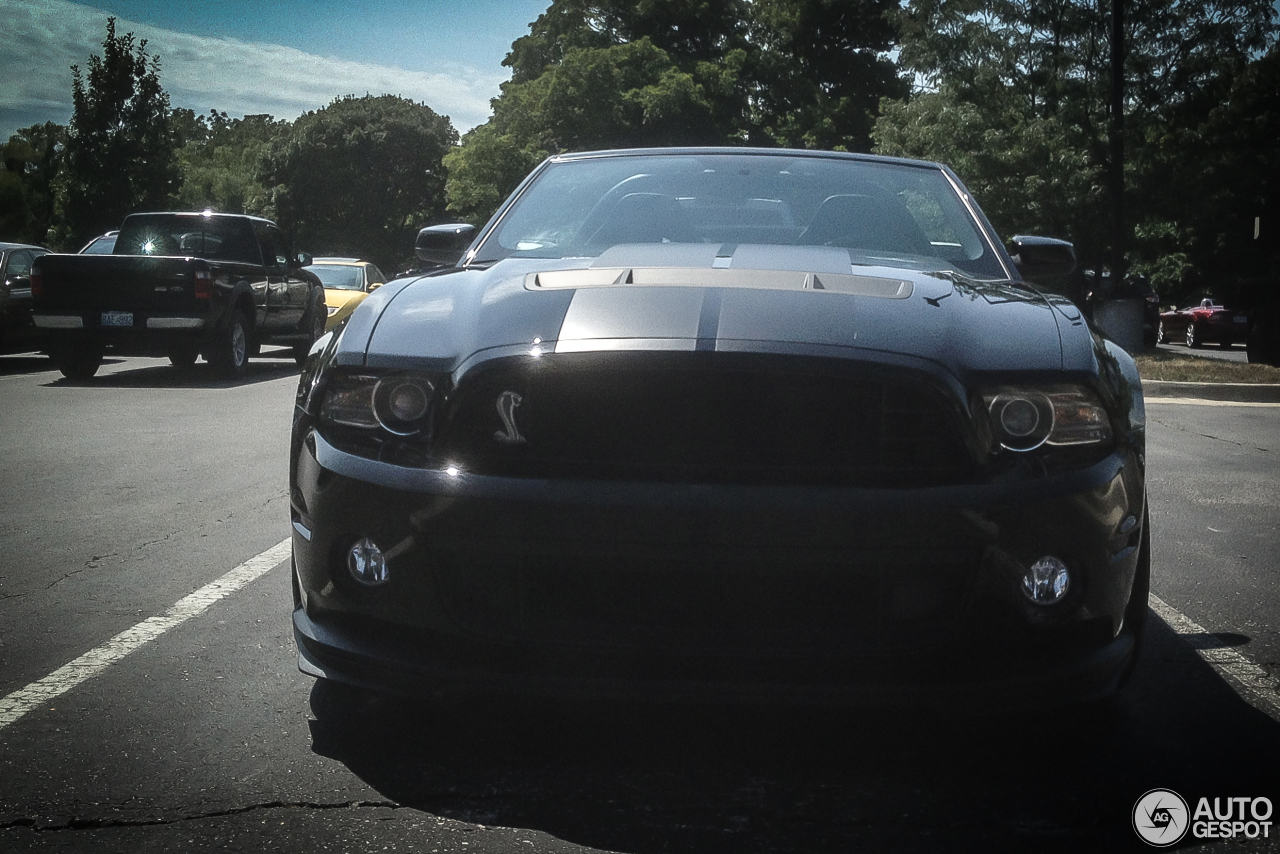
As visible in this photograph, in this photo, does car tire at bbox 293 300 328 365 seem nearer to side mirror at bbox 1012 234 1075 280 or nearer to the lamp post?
the lamp post

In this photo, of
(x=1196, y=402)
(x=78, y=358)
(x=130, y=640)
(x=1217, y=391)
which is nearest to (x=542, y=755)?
(x=130, y=640)

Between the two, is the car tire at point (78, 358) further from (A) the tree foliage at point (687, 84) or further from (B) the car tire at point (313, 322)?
(A) the tree foliage at point (687, 84)

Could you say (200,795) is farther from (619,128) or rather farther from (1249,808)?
(619,128)

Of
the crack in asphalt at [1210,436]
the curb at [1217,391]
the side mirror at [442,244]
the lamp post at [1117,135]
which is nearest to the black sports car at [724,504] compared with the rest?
the side mirror at [442,244]

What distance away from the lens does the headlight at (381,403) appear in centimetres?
275

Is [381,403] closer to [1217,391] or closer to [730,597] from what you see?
[730,597]

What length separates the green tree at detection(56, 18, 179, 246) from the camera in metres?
36.5

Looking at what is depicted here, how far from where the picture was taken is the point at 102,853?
96.1 inches

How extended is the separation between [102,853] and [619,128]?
4863 centimetres

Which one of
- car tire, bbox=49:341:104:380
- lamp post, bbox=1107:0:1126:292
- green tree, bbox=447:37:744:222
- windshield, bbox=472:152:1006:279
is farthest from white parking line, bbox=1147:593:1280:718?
green tree, bbox=447:37:744:222

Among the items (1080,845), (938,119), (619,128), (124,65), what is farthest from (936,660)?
(619,128)

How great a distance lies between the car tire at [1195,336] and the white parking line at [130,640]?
1177 inches

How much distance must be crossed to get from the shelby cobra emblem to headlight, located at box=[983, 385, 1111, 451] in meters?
0.94

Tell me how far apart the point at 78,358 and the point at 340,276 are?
22.8ft
